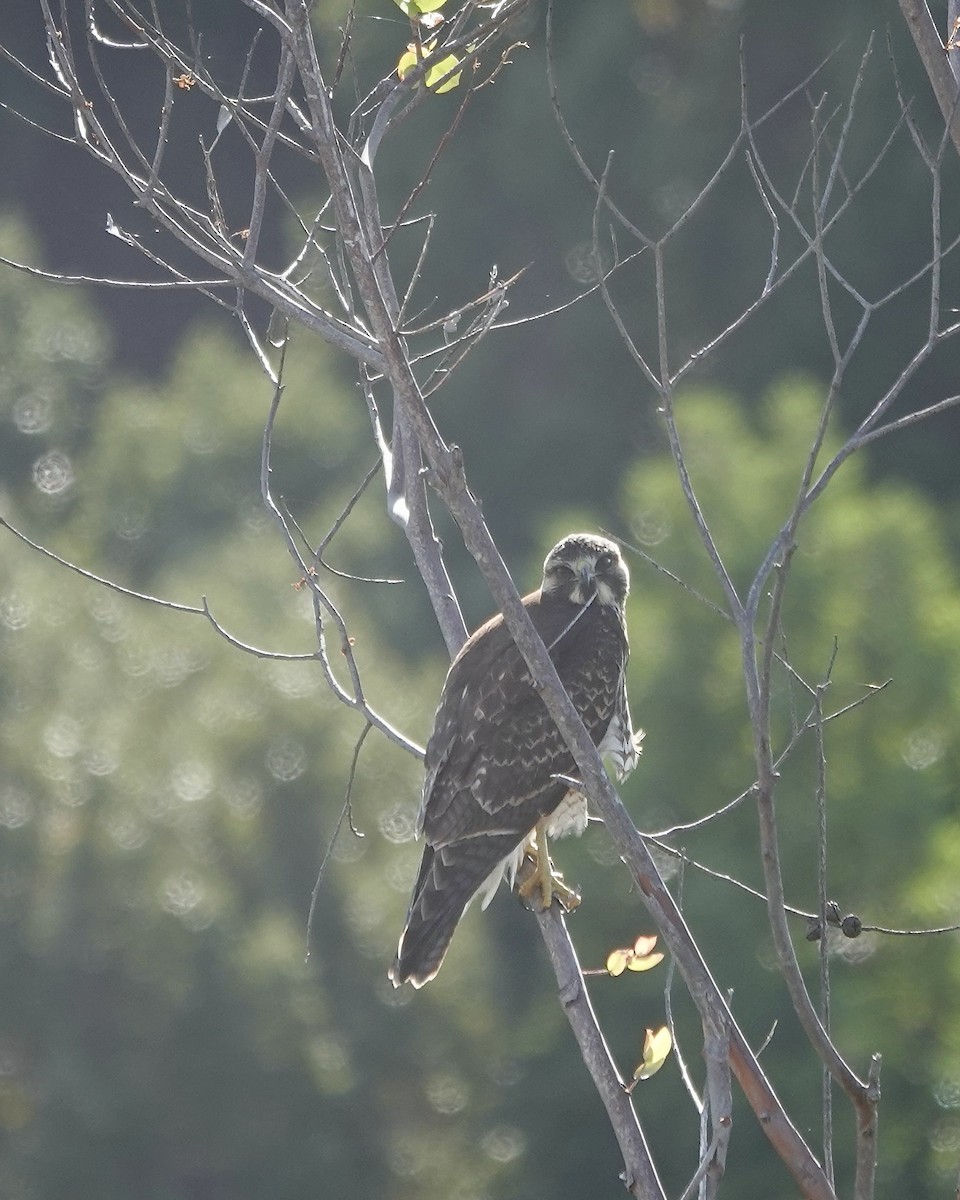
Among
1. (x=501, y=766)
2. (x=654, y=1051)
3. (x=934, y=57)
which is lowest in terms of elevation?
(x=654, y=1051)

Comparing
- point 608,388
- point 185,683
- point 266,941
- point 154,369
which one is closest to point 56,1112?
point 266,941

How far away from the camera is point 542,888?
148 inches

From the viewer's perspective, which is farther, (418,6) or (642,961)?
(642,961)

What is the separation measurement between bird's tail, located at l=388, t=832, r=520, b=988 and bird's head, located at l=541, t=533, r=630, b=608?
81 centimetres

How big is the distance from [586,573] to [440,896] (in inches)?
41.3

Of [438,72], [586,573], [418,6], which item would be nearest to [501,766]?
[586,573]

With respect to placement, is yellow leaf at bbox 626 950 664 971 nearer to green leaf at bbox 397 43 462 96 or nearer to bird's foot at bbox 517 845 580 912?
bird's foot at bbox 517 845 580 912

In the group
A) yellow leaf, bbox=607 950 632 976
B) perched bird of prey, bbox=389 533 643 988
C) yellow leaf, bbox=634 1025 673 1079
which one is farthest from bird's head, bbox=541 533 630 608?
yellow leaf, bbox=634 1025 673 1079

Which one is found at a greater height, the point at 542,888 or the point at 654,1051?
the point at 542,888

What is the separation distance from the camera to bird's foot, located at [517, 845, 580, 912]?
366cm

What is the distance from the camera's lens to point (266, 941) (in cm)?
740

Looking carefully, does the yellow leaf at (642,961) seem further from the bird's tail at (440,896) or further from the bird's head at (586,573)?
the bird's head at (586,573)

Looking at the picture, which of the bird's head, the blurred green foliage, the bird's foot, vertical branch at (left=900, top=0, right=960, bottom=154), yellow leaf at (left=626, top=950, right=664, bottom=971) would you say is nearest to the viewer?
vertical branch at (left=900, top=0, right=960, bottom=154)

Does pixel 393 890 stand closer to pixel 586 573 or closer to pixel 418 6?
pixel 586 573
